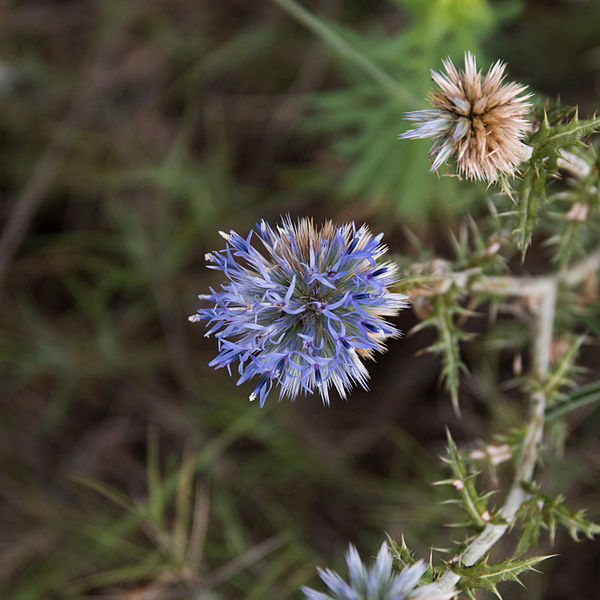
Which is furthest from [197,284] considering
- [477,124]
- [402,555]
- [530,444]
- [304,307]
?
[477,124]

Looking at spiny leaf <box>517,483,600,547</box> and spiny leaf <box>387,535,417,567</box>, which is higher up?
spiny leaf <box>387,535,417,567</box>

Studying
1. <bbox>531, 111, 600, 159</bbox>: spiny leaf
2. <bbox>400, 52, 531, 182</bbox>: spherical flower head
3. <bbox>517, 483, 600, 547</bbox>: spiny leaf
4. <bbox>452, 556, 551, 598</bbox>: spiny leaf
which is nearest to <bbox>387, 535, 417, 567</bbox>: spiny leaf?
<bbox>452, 556, 551, 598</bbox>: spiny leaf

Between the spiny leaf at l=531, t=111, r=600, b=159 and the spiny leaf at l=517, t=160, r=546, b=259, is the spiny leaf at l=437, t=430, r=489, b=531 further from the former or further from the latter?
the spiny leaf at l=531, t=111, r=600, b=159

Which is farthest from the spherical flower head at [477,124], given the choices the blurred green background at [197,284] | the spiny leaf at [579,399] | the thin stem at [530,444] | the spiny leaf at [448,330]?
the blurred green background at [197,284]

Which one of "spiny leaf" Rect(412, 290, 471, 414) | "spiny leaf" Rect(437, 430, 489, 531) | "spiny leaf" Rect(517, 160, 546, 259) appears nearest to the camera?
"spiny leaf" Rect(517, 160, 546, 259)

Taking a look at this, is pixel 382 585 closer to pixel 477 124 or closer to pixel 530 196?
pixel 530 196

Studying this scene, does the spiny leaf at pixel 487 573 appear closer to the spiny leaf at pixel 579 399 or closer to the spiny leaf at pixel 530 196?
the spiny leaf at pixel 579 399
